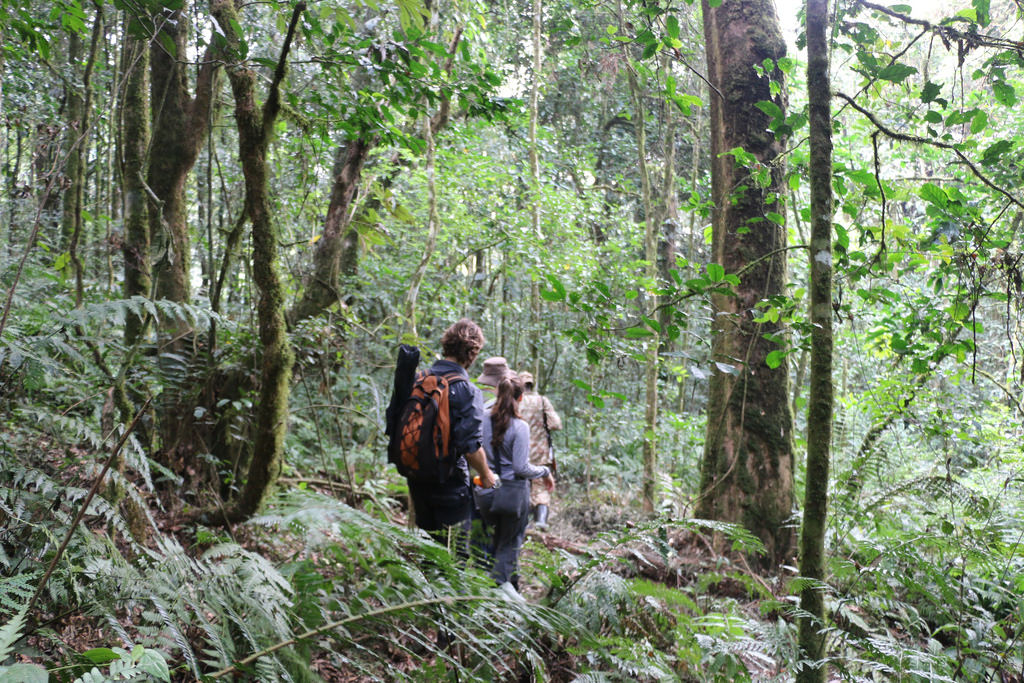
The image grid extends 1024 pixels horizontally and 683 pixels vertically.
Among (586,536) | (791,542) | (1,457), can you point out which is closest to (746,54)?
(791,542)

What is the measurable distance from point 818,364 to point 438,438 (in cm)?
206

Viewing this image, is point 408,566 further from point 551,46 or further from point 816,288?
point 551,46

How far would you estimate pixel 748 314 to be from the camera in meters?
4.73

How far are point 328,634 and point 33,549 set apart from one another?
1.24 meters

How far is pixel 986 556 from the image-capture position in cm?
328

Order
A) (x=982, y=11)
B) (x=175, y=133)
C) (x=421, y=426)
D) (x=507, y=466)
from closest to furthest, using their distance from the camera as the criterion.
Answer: (x=982, y=11) → (x=421, y=426) → (x=507, y=466) → (x=175, y=133)

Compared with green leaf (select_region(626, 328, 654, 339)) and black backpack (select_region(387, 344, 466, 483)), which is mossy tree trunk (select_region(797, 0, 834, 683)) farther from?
black backpack (select_region(387, 344, 466, 483))

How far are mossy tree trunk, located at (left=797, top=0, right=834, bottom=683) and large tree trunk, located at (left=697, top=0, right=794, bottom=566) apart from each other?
180 centimetres

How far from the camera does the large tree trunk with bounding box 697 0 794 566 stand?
15.6 feet

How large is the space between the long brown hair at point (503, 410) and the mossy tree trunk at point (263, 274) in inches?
61.0

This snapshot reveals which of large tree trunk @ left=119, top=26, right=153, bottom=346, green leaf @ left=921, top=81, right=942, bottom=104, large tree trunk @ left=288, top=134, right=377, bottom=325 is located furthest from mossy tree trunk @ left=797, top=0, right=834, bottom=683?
large tree trunk @ left=119, top=26, right=153, bottom=346

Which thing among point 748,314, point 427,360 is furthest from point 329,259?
point 748,314

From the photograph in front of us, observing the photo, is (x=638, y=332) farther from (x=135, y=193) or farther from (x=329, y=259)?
(x=135, y=193)

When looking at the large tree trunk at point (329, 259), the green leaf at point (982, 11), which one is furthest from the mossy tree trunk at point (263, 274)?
the green leaf at point (982, 11)
